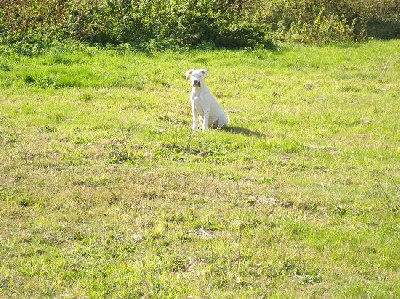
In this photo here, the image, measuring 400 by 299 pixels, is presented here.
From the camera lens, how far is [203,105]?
40.2ft

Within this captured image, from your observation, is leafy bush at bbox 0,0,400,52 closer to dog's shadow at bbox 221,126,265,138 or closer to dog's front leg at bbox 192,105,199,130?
dog's front leg at bbox 192,105,199,130

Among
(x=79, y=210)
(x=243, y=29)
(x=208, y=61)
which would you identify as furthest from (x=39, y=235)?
(x=243, y=29)

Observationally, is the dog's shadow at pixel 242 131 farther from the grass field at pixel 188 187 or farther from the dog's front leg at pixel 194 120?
the dog's front leg at pixel 194 120

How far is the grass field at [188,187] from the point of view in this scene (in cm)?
640

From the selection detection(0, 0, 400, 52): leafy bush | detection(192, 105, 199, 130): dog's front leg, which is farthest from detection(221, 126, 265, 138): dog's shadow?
detection(0, 0, 400, 52): leafy bush

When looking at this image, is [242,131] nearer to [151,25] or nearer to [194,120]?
[194,120]

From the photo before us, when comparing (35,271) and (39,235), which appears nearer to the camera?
(35,271)

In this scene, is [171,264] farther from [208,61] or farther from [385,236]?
[208,61]

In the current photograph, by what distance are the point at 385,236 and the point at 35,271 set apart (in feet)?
12.5

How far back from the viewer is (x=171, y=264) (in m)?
6.61

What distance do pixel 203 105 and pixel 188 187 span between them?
3.55 meters

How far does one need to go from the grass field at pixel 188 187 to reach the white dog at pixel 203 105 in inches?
11.7

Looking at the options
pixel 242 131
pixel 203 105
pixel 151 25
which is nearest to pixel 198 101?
pixel 203 105

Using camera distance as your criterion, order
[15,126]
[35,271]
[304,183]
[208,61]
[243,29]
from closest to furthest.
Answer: [35,271]
[304,183]
[15,126]
[208,61]
[243,29]
